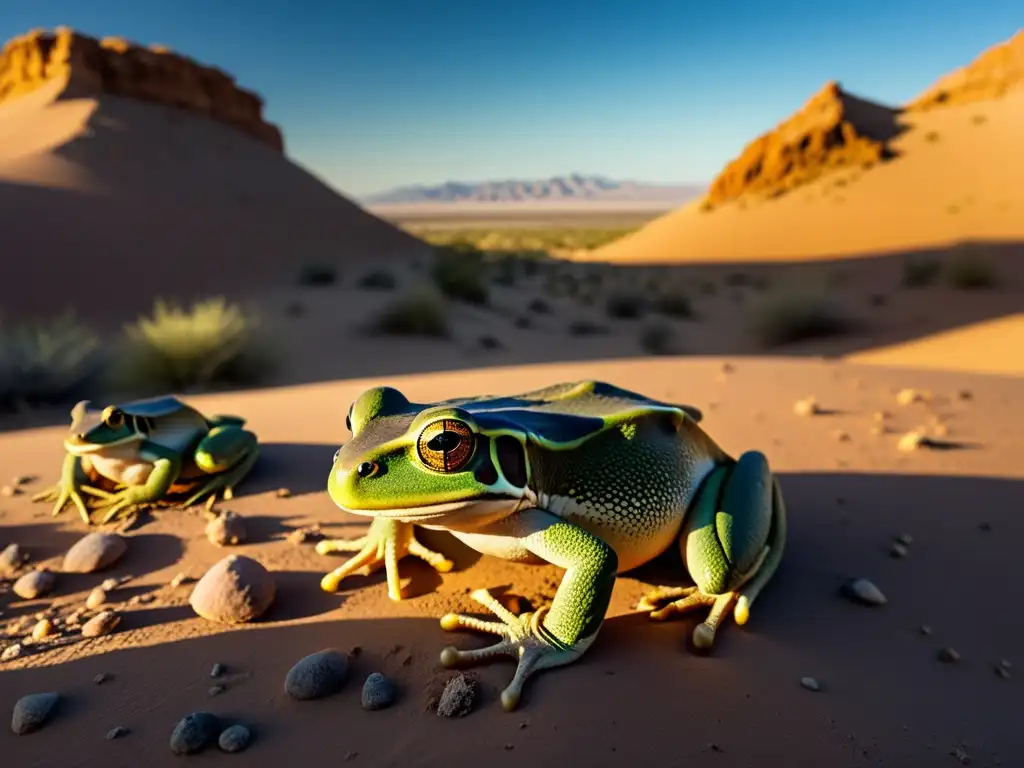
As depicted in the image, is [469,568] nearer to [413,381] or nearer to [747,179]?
[413,381]

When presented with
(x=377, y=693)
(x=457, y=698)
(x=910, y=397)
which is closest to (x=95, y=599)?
(x=377, y=693)

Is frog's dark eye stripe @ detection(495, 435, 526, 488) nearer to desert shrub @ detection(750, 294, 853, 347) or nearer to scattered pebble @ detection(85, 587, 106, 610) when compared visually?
scattered pebble @ detection(85, 587, 106, 610)

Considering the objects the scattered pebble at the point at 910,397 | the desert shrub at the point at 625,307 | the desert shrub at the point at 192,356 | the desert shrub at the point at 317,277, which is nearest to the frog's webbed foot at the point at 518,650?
the scattered pebble at the point at 910,397

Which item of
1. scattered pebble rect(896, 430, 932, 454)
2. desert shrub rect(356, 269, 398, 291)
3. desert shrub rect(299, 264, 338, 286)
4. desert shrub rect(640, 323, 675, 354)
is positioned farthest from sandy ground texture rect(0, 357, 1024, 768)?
desert shrub rect(299, 264, 338, 286)

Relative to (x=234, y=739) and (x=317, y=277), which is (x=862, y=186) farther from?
(x=234, y=739)

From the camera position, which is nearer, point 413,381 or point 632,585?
point 632,585

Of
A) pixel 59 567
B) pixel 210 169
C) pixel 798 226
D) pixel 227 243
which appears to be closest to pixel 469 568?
pixel 59 567

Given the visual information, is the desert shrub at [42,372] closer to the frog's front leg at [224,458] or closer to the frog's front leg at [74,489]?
the frog's front leg at [74,489]
